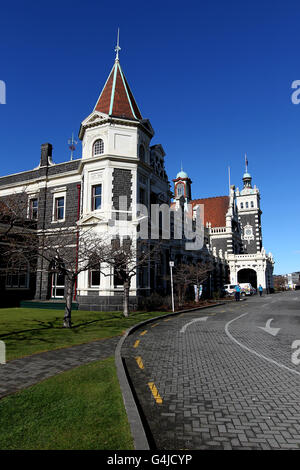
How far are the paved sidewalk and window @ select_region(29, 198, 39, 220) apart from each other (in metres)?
21.6

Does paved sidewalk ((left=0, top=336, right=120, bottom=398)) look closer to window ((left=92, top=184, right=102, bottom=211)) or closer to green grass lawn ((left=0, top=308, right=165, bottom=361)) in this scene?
green grass lawn ((left=0, top=308, right=165, bottom=361))

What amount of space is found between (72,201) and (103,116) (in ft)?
25.4

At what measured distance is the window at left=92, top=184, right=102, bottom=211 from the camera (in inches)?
931

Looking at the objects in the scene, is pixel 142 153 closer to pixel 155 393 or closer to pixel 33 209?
pixel 33 209

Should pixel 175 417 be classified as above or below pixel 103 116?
below

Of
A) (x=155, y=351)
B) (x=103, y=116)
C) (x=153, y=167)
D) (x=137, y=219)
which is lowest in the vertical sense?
(x=155, y=351)

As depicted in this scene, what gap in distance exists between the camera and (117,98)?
83.6 ft

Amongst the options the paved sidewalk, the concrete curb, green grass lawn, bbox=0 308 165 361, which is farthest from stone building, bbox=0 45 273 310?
the concrete curb

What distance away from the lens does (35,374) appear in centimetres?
669

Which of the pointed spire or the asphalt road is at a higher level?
the pointed spire

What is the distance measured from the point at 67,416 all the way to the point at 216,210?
198 feet

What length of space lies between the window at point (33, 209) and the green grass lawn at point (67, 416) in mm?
24734
